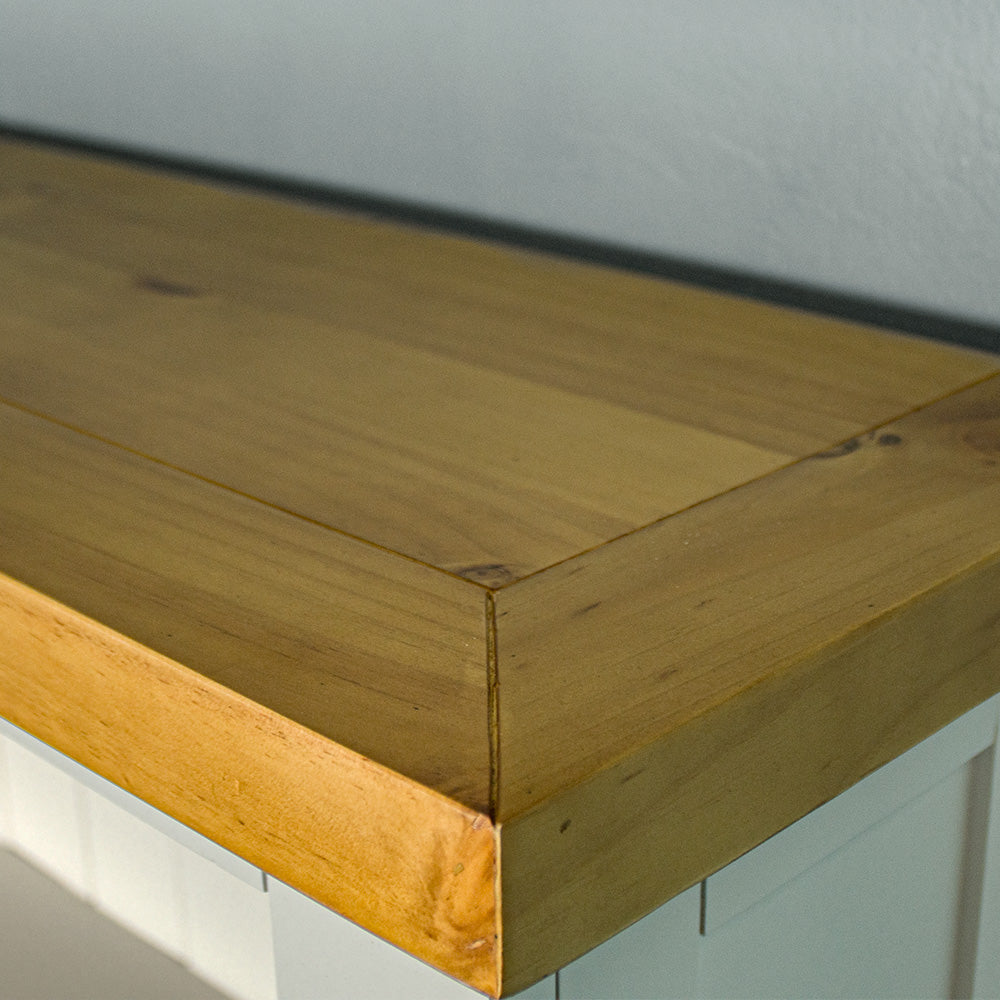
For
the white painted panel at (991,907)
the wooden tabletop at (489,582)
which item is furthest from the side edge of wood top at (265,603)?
the white painted panel at (991,907)

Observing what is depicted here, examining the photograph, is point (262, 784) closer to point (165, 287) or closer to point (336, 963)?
point (336, 963)

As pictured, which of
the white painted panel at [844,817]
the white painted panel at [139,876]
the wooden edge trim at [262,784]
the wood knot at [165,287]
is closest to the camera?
the wooden edge trim at [262,784]

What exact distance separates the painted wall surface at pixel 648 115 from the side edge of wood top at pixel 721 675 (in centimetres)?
20

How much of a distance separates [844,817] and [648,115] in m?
0.40

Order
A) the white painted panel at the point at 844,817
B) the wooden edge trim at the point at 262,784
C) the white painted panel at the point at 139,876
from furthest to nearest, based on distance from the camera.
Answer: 1. the white painted panel at the point at 139,876
2. the white painted panel at the point at 844,817
3. the wooden edge trim at the point at 262,784

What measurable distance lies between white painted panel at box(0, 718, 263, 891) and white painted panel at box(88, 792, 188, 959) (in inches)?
1.7

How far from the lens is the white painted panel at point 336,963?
36 cm

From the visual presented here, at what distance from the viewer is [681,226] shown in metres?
0.68

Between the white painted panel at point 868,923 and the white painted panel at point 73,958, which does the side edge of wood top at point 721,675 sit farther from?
the white painted panel at point 73,958

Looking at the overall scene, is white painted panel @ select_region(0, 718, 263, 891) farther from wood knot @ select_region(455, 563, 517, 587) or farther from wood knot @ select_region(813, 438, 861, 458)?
wood knot @ select_region(813, 438, 861, 458)

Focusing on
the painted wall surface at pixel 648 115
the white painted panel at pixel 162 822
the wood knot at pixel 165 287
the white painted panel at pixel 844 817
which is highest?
the painted wall surface at pixel 648 115

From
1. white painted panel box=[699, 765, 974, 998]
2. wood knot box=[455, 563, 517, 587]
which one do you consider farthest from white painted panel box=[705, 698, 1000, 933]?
wood knot box=[455, 563, 517, 587]

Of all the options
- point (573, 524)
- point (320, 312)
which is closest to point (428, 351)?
point (320, 312)

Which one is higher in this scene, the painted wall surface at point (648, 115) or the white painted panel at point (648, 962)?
the painted wall surface at point (648, 115)
